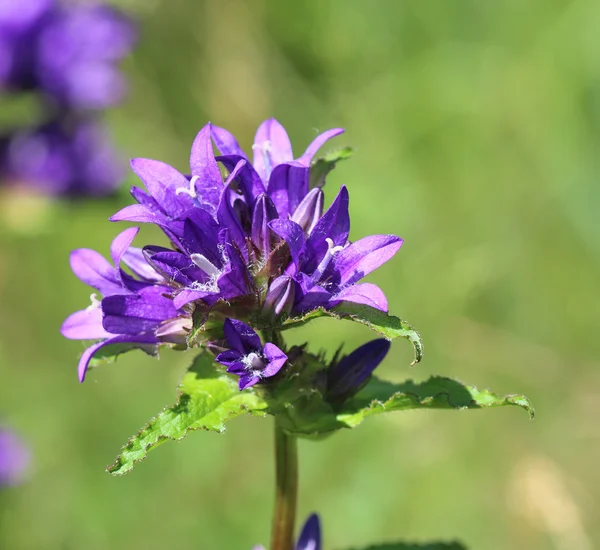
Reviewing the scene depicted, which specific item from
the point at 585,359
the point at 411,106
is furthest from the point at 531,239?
the point at 411,106

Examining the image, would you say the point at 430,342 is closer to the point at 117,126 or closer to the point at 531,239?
the point at 531,239

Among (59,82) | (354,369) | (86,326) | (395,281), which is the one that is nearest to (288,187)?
(354,369)

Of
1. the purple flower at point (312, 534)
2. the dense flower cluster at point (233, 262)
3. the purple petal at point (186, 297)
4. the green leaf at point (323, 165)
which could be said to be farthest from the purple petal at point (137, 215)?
the purple flower at point (312, 534)

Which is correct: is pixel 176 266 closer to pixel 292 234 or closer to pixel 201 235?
pixel 201 235

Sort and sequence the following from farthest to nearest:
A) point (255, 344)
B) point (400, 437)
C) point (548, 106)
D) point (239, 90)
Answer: point (239, 90)
point (548, 106)
point (400, 437)
point (255, 344)

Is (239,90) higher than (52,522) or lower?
higher

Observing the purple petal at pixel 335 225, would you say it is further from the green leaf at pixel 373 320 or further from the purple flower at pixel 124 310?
the purple flower at pixel 124 310

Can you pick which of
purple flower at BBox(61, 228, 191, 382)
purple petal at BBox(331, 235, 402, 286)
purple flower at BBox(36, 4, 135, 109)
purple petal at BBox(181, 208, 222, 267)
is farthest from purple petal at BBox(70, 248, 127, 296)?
purple flower at BBox(36, 4, 135, 109)
